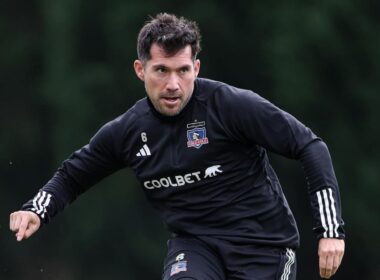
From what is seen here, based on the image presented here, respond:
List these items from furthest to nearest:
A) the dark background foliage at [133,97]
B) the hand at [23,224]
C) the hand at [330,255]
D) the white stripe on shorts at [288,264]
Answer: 1. the dark background foliage at [133,97]
2. the hand at [23,224]
3. the white stripe on shorts at [288,264]
4. the hand at [330,255]

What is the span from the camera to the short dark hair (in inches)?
220

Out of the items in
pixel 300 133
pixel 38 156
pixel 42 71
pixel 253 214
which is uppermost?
pixel 42 71

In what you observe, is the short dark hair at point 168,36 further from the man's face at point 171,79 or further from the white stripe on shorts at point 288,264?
the white stripe on shorts at point 288,264

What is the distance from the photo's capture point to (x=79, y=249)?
48.9 feet

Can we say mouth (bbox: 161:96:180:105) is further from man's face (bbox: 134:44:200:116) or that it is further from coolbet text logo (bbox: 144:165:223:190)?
coolbet text logo (bbox: 144:165:223:190)

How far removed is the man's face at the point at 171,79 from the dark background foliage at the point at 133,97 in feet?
27.6

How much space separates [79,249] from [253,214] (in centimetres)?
957

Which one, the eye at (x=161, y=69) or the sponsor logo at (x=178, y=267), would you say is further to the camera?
the eye at (x=161, y=69)

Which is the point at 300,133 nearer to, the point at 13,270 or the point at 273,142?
the point at 273,142

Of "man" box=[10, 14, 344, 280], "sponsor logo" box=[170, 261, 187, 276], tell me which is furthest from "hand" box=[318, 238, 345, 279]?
"sponsor logo" box=[170, 261, 187, 276]

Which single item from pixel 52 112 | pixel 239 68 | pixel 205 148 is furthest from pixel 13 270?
pixel 205 148

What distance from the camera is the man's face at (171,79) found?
5.55 meters

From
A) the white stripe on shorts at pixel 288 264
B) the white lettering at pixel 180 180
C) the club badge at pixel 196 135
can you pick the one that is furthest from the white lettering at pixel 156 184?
the white stripe on shorts at pixel 288 264

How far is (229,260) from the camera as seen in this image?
5.49 m
